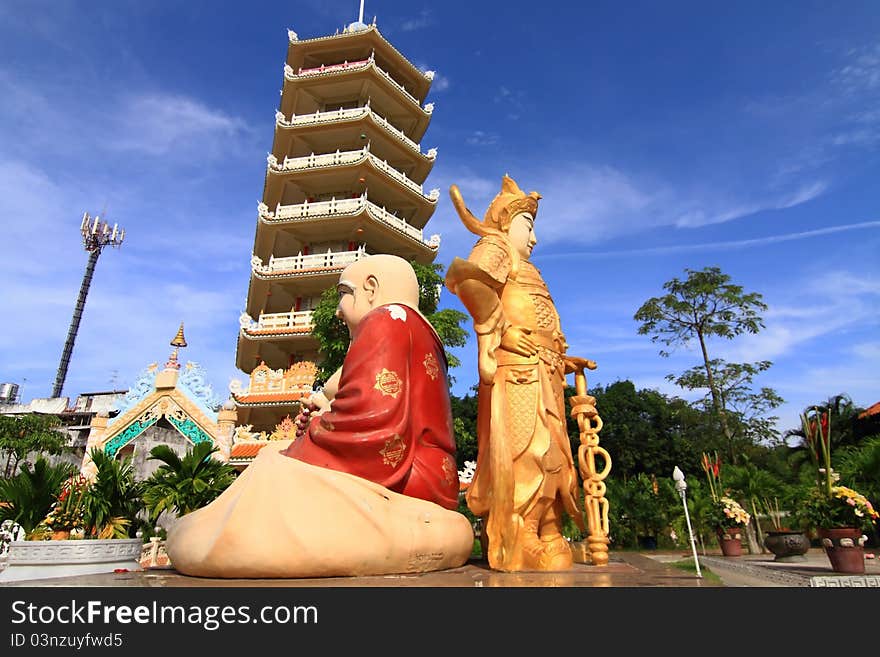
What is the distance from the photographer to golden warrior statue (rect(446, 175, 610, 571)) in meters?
3.31

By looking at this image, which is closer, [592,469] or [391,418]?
[391,418]

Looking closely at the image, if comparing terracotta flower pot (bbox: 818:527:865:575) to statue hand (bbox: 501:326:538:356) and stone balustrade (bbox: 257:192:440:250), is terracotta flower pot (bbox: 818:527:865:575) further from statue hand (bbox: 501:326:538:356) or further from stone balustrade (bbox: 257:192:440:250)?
stone balustrade (bbox: 257:192:440:250)

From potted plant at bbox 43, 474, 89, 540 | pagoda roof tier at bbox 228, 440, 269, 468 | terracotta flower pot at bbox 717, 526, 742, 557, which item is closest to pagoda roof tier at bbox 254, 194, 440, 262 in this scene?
pagoda roof tier at bbox 228, 440, 269, 468

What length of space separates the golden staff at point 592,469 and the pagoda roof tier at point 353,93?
16.6 metres

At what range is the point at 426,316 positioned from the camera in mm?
10695

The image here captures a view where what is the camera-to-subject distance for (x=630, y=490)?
1535cm

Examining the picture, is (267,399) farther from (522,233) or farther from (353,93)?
(353,93)

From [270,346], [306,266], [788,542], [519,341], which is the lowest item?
[788,542]

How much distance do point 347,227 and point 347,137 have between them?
3.78 metres

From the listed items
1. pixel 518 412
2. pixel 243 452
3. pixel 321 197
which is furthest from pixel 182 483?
pixel 321 197

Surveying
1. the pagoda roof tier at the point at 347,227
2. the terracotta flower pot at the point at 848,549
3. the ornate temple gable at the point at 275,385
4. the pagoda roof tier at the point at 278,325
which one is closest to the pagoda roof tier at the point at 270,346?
the pagoda roof tier at the point at 278,325

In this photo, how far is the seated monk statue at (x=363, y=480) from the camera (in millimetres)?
2527
